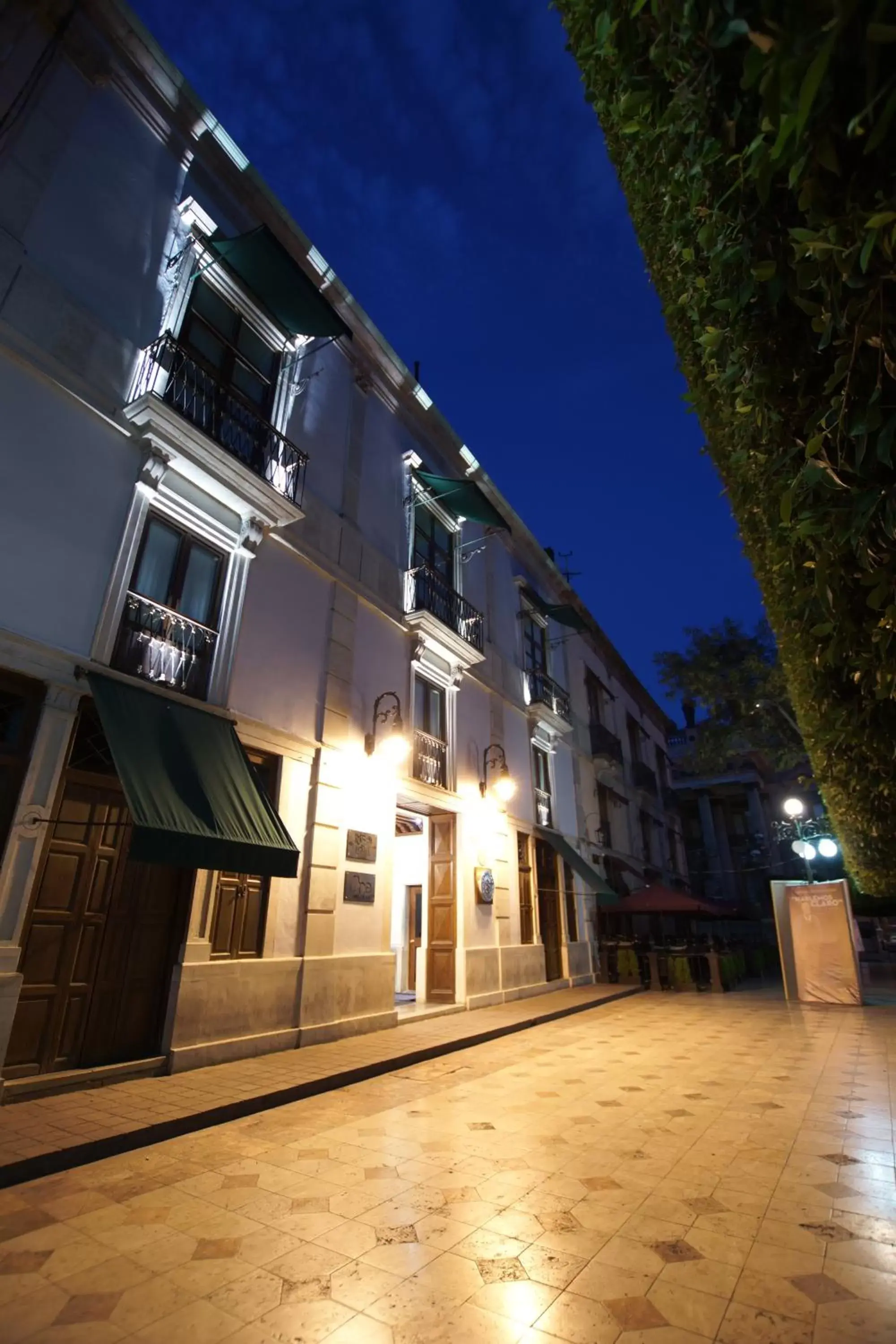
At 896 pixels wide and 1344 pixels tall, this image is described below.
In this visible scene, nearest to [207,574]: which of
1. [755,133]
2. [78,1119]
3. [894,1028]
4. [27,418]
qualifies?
[27,418]

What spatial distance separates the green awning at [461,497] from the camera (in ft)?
38.3

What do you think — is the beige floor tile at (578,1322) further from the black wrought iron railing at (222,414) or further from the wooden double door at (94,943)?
the black wrought iron railing at (222,414)

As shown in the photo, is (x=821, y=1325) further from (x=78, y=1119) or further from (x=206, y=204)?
(x=206, y=204)

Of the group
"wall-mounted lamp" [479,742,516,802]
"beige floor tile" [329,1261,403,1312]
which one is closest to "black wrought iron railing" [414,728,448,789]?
"wall-mounted lamp" [479,742,516,802]

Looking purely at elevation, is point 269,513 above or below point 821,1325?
above

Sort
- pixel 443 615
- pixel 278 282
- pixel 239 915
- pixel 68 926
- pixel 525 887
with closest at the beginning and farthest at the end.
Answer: pixel 68 926, pixel 239 915, pixel 278 282, pixel 443 615, pixel 525 887

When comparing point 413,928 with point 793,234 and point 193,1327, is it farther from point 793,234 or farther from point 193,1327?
point 793,234

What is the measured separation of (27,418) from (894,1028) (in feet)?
44.3

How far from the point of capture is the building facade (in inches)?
227

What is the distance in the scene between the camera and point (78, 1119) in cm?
462

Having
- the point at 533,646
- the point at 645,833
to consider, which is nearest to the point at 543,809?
the point at 533,646

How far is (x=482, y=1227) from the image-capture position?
10.8 feet

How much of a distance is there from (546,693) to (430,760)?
5850 mm

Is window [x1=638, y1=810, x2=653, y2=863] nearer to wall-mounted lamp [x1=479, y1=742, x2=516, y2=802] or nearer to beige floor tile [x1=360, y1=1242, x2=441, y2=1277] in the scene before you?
wall-mounted lamp [x1=479, y1=742, x2=516, y2=802]
